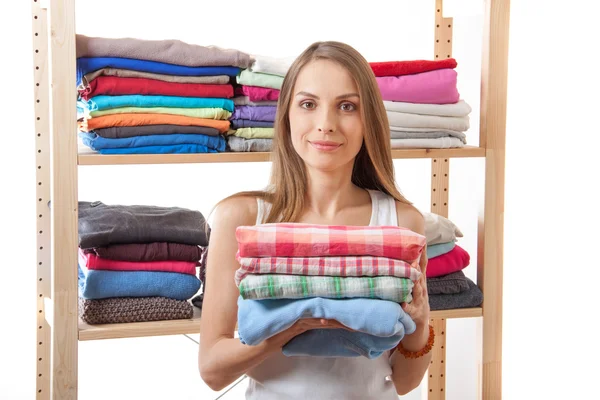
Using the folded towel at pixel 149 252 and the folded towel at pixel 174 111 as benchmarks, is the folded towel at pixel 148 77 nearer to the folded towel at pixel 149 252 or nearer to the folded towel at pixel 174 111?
the folded towel at pixel 174 111

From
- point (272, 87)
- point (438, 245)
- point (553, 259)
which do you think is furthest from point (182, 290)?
point (553, 259)

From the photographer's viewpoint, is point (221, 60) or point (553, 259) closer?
point (221, 60)

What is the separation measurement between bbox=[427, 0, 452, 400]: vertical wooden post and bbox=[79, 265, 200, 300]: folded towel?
→ 828 mm

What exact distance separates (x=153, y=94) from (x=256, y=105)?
9.8 inches

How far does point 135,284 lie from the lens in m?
1.96

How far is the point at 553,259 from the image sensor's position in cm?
261

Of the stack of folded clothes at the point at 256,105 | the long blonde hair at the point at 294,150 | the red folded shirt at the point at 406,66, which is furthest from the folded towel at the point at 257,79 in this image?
the long blonde hair at the point at 294,150

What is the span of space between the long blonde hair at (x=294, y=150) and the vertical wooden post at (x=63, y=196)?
429 millimetres

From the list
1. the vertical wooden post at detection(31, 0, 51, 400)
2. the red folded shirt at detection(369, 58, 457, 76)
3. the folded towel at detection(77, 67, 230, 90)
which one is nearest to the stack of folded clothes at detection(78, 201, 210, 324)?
the vertical wooden post at detection(31, 0, 51, 400)

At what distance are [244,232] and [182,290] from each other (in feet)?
2.48

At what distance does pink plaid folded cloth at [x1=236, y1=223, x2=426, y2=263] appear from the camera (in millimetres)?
1271

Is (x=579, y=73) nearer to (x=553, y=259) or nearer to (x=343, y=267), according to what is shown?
(x=553, y=259)

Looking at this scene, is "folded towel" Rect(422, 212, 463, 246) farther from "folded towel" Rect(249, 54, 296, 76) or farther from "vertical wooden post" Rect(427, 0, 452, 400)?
"folded towel" Rect(249, 54, 296, 76)

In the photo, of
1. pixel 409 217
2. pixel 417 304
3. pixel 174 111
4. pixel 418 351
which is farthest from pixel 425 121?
pixel 417 304
